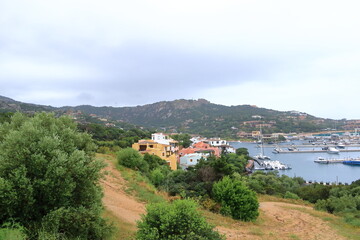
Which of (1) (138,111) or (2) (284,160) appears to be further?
(1) (138,111)

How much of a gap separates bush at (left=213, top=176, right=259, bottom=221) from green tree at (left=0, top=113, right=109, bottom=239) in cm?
779

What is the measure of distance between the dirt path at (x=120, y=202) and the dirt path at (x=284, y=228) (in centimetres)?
330

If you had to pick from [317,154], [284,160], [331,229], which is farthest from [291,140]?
[331,229]

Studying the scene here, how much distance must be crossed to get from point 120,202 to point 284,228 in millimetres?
7629

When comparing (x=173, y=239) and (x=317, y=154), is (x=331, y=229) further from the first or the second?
(x=317, y=154)

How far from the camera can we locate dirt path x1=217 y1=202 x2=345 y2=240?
988 centimetres

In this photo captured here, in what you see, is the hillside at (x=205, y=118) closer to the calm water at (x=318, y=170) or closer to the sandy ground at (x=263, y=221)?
the calm water at (x=318, y=170)

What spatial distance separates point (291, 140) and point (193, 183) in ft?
354

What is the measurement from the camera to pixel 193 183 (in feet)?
50.4

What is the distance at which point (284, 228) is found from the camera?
12164 millimetres

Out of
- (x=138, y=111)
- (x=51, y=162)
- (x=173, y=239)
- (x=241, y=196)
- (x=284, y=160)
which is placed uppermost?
(x=138, y=111)

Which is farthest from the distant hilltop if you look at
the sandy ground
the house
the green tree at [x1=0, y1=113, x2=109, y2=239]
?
the green tree at [x1=0, y1=113, x2=109, y2=239]

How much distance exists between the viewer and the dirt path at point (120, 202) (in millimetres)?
9422

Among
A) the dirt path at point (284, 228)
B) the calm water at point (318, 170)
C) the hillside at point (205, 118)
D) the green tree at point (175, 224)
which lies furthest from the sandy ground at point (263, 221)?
the hillside at point (205, 118)
